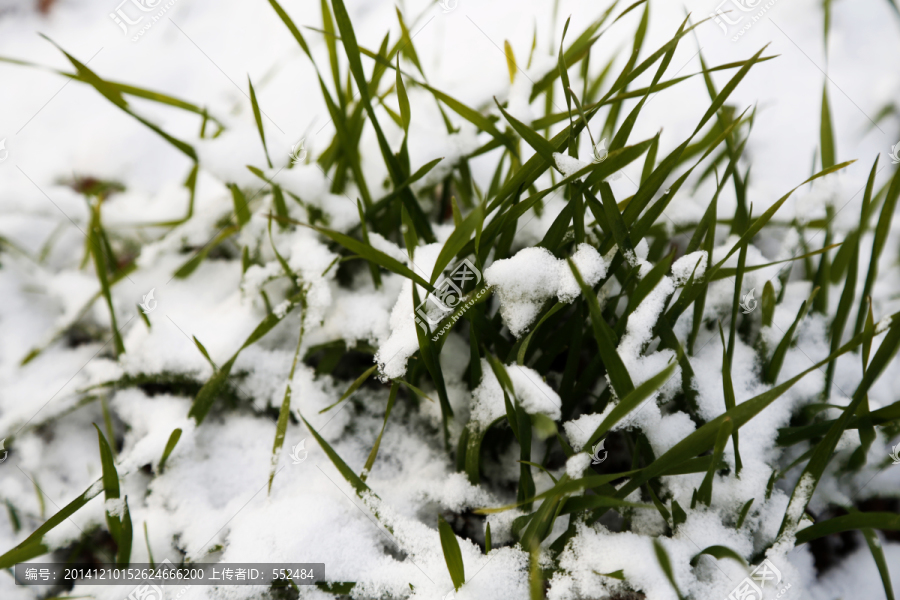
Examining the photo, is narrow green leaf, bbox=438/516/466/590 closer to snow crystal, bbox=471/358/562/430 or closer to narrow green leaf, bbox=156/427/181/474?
snow crystal, bbox=471/358/562/430

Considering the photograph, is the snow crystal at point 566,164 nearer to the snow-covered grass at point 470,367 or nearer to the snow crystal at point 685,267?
the snow-covered grass at point 470,367

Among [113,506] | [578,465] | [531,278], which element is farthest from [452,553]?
[113,506]

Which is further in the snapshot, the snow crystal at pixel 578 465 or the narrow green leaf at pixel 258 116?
the narrow green leaf at pixel 258 116

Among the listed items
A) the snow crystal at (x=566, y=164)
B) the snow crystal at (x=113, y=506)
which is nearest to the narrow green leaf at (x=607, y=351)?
the snow crystal at (x=566, y=164)

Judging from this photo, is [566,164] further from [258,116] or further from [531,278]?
[258,116]

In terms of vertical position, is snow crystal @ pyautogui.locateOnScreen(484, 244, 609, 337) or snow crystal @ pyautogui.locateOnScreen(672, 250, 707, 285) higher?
snow crystal @ pyautogui.locateOnScreen(484, 244, 609, 337)

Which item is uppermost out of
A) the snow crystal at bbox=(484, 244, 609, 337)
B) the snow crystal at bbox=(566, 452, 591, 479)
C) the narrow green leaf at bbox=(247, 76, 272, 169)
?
the narrow green leaf at bbox=(247, 76, 272, 169)

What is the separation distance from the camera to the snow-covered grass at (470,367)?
0.51 meters

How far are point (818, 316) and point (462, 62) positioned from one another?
0.78 m

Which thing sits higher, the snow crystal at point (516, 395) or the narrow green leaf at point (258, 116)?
the narrow green leaf at point (258, 116)

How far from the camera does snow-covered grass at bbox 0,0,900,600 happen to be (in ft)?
1.67

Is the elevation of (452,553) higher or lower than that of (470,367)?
lower

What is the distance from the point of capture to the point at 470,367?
1.97 feet

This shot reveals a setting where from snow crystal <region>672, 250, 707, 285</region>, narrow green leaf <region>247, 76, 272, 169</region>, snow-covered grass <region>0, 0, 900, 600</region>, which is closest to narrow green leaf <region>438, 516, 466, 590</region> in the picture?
snow-covered grass <region>0, 0, 900, 600</region>
